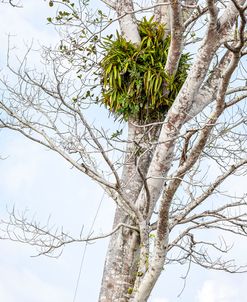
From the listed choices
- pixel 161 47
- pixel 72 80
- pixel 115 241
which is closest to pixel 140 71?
pixel 161 47

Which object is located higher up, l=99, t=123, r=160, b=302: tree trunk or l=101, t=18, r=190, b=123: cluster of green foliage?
l=101, t=18, r=190, b=123: cluster of green foliage

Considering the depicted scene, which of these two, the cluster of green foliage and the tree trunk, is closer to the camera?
the tree trunk

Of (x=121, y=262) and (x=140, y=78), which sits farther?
(x=140, y=78)

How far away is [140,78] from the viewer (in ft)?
22.2

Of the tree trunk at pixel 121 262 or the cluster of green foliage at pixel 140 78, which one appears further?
the cluster of green foliage at pixel 140 78

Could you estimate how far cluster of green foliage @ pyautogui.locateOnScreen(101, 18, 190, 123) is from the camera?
6750mm

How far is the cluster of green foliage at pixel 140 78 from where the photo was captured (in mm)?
6750

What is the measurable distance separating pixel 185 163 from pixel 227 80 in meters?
0.90

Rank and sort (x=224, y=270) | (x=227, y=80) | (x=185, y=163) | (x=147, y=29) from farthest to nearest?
(x=147, y=29) < (x=224, y=270) < (x=185, y=163) < (x=227, y=80)

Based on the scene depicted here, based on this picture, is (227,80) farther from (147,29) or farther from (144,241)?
(147,29)

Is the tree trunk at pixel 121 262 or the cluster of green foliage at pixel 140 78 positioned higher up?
the cluster of green foliage at pixel 140 78

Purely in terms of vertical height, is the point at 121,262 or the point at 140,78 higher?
the point at 140,78

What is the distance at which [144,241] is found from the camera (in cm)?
614

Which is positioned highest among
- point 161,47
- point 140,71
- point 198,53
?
point 161,47
